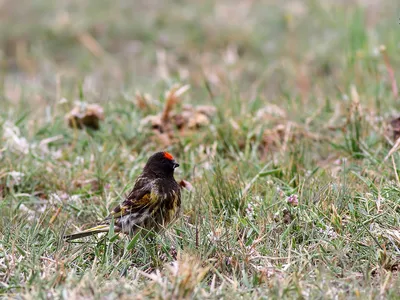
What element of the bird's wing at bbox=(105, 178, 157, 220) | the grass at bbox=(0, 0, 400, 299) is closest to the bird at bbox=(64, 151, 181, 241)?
the bird's wing at bbox=(105, 178, 157, 220)

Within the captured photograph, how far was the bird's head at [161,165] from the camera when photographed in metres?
5.39

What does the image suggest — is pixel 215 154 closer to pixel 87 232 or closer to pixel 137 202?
pixel 137 202

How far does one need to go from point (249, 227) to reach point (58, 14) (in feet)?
25.9

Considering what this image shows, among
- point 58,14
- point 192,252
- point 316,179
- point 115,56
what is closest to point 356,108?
point 316,179

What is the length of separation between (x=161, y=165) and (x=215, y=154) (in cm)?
95

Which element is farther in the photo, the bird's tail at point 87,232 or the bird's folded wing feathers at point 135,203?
the bird's folded wing feathers at point 135,203

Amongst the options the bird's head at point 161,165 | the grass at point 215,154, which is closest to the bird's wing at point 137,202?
the bird's head at point 161,165

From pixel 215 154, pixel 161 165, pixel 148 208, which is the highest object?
pixel 161 165

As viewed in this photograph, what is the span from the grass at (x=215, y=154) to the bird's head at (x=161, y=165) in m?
0.28

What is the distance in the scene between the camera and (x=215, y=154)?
20.6 ft

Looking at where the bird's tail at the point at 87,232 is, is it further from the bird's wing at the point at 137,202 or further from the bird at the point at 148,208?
the bird's wing at the point at 137,202

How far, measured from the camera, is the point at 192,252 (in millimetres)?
4316

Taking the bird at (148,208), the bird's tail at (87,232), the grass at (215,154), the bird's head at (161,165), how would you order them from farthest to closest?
the bird's head at (161,165)
the bird at (148,208)
the bird's tail at (87,232)
the grass at (215,154)

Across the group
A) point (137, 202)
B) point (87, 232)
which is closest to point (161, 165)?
point (137, 202)
